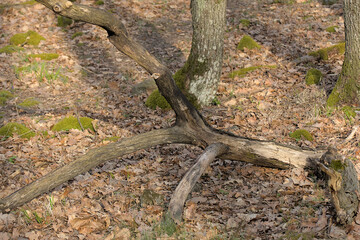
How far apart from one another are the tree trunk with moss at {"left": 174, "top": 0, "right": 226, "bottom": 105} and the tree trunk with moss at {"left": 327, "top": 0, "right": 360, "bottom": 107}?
236cm

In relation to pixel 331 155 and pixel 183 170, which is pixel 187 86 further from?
pixel 331 155

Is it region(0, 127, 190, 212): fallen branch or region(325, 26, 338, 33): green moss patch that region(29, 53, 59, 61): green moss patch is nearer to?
region(0, 127, 190, 212): fallen branch

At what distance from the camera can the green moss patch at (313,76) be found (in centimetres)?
762

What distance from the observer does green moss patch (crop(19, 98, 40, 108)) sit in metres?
7.70

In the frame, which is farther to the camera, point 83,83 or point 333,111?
point 83,83

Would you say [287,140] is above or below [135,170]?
above

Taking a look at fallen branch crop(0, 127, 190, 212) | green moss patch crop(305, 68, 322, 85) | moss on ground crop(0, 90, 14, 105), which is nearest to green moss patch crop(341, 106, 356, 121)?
green moss patch crop(305, 68, 322, 85)

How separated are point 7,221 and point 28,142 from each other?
2118 millimetres

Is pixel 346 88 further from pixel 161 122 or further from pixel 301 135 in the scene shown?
pixel 161 122

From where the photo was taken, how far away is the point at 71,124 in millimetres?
6770

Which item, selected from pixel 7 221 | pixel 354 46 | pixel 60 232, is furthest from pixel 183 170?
pixel 354 46

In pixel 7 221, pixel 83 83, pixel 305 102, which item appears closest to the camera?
pixel 7 221

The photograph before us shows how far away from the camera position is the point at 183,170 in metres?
5.71

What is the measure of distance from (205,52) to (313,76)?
2438mm
